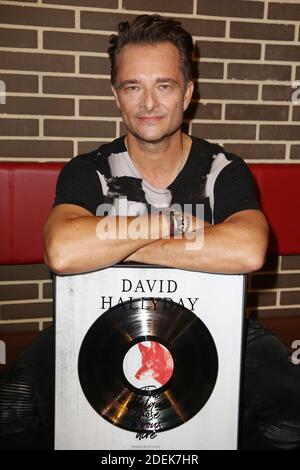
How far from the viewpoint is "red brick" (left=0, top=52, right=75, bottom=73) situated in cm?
200

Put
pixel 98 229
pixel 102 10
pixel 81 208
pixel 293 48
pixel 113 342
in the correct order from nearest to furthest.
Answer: pixel 113 342, pixel 98 229, pixel 81 208, pixel 102 10, pixel 293 48

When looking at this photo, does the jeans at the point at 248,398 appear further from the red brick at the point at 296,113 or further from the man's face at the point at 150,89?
the red brick at the point at 296,113

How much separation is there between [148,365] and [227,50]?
5.00 feet

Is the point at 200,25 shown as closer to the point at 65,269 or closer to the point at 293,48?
the point at 293,48

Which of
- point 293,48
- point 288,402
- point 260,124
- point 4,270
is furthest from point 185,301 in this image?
point 293,48

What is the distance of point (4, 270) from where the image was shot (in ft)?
7.08

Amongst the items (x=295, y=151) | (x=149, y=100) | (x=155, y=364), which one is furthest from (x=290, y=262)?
(x=155, y=364)

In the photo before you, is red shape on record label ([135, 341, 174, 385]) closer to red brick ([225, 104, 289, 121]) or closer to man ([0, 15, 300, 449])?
man ([0, 15, 300, 449])

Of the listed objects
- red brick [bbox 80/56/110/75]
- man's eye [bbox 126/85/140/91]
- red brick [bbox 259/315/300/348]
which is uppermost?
red brick [bbox 80/56/110/75]

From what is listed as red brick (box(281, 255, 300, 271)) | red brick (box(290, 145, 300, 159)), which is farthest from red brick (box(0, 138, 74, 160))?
red brick (box(281, 255, 300, 271))

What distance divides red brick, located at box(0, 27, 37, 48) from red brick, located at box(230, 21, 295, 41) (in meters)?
0.83

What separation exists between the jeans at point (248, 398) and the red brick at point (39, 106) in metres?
0.97

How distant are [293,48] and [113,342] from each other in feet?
5.49

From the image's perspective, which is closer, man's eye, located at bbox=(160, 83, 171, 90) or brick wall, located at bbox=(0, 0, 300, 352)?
man's eye, located at bbox=(160, 83, 171, 90)
